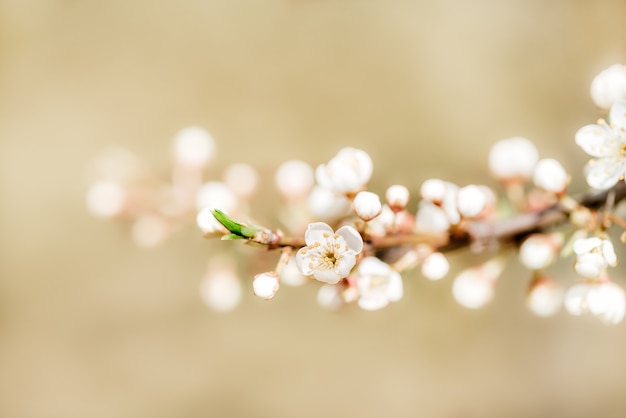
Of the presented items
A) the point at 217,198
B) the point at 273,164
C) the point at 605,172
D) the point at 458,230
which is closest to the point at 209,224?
the point at 217,198

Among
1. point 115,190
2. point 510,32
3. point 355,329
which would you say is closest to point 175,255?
point 355,329

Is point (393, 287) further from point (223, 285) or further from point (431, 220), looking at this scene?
point (223, 285)

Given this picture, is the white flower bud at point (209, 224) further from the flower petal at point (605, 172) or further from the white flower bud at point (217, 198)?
the flower petal at point (605, 172)

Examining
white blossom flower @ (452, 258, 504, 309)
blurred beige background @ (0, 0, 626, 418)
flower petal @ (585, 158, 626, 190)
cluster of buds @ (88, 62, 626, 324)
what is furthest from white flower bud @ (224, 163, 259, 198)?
blurred beige background @ (0, 0, 626, 418)

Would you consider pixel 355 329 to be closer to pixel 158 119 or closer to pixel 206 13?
pixel 158 119

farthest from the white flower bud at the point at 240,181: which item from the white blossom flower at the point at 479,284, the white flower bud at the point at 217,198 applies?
the white blossom flower at the point at 479,284
